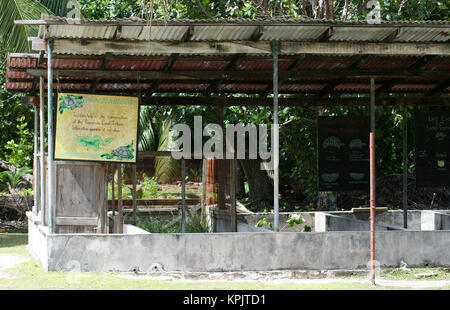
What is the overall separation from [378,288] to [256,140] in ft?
36.2

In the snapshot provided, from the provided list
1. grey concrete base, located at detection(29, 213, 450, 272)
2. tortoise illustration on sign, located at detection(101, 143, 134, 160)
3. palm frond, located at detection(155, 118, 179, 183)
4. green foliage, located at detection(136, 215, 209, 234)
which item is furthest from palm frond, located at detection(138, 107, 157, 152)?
grey concrete base, located at detection(29, 213, 450, 272)

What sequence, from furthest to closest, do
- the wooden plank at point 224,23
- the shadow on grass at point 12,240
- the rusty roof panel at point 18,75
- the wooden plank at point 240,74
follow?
the shadow on grass at point 12,240, the rusty roof panel at point 18,75, the wooden plank at point 240,74, the wooden plank at point 224,23

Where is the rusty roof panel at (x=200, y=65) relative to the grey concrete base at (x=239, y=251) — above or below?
above

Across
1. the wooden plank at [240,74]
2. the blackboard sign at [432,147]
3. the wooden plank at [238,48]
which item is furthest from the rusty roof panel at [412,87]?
the wooden plank at [238,48]

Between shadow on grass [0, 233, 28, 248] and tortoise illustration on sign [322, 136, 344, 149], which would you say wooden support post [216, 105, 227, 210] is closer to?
tortoise illustration on sign [322, 136, 344, 149]

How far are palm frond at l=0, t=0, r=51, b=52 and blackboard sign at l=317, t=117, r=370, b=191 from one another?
7.31 meters

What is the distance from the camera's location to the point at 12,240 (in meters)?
15.2

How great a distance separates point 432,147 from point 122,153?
617cm

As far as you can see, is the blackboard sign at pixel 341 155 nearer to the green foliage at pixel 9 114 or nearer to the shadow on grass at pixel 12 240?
the shadow on grass at pixel 12 240

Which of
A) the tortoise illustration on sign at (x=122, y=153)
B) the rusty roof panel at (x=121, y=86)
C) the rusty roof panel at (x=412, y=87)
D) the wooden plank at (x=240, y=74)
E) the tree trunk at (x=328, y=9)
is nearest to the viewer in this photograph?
the tortoise illustration on sign at (x=122, y=153)

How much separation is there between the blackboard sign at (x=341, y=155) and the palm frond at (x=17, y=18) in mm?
7306

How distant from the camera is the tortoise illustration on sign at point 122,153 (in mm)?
10836

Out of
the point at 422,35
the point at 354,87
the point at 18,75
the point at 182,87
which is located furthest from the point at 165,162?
the point at 422,35

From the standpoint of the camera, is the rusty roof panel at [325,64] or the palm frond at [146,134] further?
the palm frond at [146,134]
